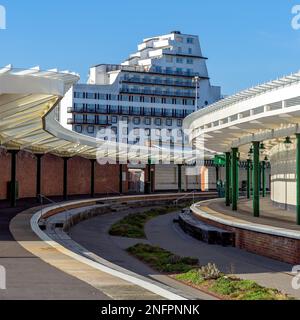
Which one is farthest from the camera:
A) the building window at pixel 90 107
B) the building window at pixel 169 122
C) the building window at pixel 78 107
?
the building window at pixel 169 122

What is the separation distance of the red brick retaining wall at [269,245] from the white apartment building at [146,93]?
6749cm

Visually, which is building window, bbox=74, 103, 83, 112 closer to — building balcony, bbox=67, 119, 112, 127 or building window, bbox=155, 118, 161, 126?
building balcony, bbox=67, 119, 112, 127

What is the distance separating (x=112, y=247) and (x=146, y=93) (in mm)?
78897

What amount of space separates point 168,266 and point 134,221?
17.8 meters

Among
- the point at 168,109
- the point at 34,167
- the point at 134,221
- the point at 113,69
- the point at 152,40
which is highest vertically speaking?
the point at 152,40

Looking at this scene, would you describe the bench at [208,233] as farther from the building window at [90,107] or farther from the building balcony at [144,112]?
the building balcony at [144,112]

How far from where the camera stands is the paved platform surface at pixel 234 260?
1550 centimetres

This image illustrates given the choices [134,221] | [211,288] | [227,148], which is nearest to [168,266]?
[211,288]

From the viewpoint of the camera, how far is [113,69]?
106m

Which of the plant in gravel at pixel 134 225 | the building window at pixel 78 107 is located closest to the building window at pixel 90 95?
the building window at pixel 78 107

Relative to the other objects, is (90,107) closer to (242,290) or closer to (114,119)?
(114,119)

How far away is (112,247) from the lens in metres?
23.3
